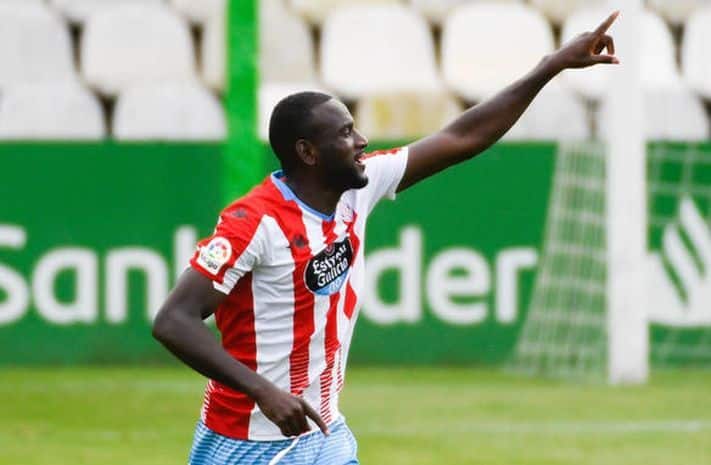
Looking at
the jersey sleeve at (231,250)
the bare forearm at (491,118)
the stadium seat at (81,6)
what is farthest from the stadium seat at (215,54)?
the jersey sleeve at (231,250)

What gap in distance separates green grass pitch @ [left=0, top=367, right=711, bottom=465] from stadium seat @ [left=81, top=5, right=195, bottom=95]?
394 centimetres

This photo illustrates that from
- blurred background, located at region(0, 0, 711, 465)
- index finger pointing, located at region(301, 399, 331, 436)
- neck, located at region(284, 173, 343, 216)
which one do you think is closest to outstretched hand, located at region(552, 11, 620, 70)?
neck, located at region(284, 173, 343, 216)

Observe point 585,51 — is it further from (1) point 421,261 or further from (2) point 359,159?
(1) point 421,261

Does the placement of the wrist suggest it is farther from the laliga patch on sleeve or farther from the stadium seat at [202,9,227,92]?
the stadium seat at [202,9,227,92]

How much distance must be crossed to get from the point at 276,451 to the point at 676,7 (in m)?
13.5

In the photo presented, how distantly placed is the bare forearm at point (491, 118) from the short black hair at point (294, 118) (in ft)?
2.26

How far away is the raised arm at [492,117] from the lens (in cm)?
515

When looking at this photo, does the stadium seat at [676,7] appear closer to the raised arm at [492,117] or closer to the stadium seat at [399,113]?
the stadium seat at [399,113]

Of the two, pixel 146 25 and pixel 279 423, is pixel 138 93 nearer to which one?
pixel 146 25

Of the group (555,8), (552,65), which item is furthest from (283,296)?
(555,8)

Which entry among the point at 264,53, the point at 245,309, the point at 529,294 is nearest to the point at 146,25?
the point at 264,53

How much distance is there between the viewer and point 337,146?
4672mm

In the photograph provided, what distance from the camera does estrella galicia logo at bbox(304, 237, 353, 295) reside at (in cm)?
471

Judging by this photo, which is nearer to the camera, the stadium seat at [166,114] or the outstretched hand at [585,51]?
the outstretched hand at [585,51]
